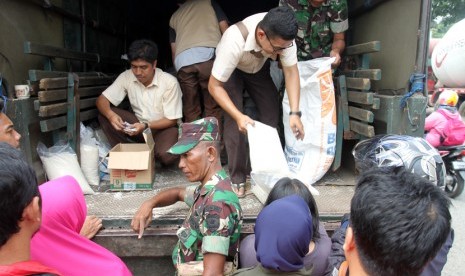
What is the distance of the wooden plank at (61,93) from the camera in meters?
2.50

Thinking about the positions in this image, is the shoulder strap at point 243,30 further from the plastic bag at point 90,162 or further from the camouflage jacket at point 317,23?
the plastic bag at point 90,162

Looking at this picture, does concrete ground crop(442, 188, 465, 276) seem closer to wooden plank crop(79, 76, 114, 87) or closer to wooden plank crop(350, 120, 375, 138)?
wooden plank crop(350, 120, 375, 138)

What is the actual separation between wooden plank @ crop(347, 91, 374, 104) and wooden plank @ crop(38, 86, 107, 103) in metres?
2.04

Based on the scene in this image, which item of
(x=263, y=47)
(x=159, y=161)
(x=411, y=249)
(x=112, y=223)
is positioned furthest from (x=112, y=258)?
(x=159, y=161)

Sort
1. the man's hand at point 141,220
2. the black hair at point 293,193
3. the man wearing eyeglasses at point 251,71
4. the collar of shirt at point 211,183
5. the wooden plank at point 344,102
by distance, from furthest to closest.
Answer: the wooden plank at point 344,102 → the man wearing eyeglasses at point 251,71 → the man's hand at point 141,220 → the black hair at point 293,193 → the collar of shirt at point 211,183

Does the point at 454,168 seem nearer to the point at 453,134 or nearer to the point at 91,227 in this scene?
the point at 453,134

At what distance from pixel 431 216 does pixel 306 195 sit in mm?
891

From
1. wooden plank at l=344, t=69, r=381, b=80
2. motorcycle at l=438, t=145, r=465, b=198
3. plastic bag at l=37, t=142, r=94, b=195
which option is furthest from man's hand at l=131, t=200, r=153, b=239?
motorcycle at l=438, t=145, r=465, b=198

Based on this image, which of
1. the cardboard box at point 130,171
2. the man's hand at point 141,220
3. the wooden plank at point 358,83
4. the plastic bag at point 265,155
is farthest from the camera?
the cardboard box at point 130,171

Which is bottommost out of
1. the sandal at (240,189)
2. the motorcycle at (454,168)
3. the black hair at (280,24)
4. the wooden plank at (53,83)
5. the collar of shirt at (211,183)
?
the motorcycle at (454,168)

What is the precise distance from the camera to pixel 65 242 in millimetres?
1453

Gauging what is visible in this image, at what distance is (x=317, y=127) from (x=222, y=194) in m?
1.27

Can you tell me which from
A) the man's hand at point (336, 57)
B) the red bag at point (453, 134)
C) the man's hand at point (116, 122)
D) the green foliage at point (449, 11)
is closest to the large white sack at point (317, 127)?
the man's hand at point (336, 57)

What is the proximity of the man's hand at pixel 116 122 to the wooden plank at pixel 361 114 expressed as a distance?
71.0 inches
